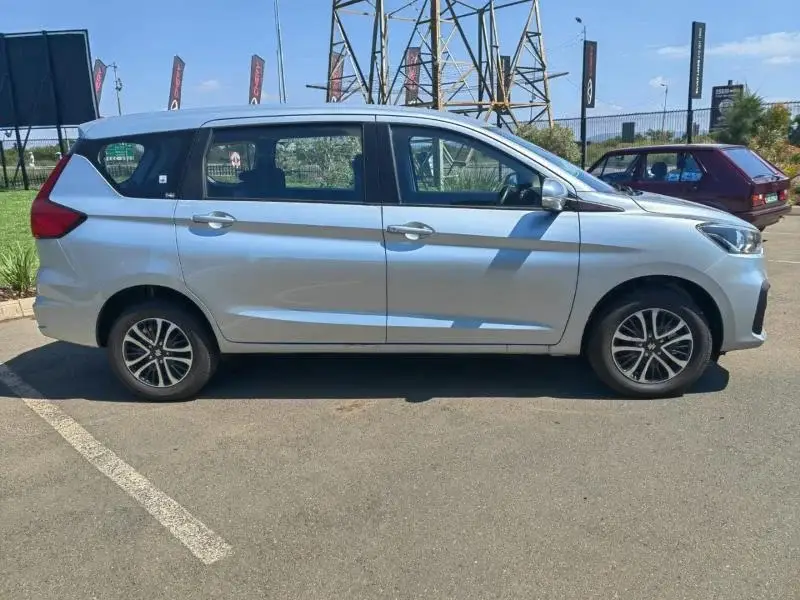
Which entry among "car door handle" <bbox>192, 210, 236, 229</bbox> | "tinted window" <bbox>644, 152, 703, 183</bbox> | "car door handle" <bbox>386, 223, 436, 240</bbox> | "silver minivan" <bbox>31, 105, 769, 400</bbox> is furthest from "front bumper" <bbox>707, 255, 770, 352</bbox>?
"tinted window" <bbox>644, 152, 703, 183</bbox>

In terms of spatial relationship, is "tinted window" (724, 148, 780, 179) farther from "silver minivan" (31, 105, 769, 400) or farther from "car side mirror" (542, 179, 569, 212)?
"car side mirror" (542, 179, 569, 212)

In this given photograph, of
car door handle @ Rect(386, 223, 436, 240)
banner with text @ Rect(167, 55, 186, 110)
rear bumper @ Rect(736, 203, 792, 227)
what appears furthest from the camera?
banner with text @ Rect(167, 55, 186, 110)

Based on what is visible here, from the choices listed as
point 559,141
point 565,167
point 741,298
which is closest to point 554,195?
point 565,167

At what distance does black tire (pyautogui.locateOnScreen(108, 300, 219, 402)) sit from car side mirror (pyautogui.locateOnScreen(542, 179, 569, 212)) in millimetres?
2386

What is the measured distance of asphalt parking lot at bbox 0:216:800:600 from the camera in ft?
8.68

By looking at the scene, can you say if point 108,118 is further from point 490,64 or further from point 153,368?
point 490,64

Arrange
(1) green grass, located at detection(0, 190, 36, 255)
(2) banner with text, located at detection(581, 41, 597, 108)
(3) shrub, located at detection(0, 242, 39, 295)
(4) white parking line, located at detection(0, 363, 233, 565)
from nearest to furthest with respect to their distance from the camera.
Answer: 1. (4) white parking line, located at detection(0, 363, 233, 565)
2. (3) shrub, located at detection(0, 242, 39, 295)
3. (1) green grass, located at detection(0, 190, 36, 255)
4. (2) banner with text, located at detection(581, 41, 597, 108)

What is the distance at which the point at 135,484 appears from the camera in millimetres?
3436

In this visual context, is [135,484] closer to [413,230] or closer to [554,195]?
[413,230]

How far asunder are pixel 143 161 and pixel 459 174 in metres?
2.09

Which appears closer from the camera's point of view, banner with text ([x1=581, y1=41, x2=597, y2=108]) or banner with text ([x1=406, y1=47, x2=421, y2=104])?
banner with text ([x1=406, y1=47, x2=421, y2=104])

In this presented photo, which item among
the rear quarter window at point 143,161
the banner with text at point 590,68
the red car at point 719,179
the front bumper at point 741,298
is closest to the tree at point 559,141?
the banner with text at point 590,68

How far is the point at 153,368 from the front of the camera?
4496 millimetres

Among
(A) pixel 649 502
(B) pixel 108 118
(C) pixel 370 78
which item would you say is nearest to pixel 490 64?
(C) pixel 370 78
